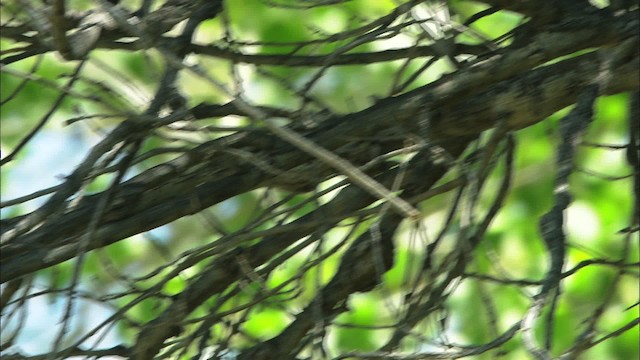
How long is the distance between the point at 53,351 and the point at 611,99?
247 cm

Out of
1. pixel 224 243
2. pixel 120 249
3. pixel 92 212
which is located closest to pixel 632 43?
pixel 224 243

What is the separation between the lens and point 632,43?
1.74 meters

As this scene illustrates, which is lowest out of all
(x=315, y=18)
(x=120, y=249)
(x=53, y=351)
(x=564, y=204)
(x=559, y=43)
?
(x=564, y=204)

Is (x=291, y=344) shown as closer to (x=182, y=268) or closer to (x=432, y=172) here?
(x=182, y=268)

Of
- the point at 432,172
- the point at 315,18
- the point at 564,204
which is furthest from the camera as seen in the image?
the point at 315,18

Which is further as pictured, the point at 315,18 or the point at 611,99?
the point at 611,99

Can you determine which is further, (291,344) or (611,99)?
(611,99)

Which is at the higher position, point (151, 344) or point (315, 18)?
point (315, 18)

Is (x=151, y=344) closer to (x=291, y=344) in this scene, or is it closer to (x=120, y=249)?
(x=291, y=344)

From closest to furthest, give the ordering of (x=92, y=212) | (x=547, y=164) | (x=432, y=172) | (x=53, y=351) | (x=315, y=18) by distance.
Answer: (x=53, y=351) → (x=92, y=212) → (x=432, y=172) → (x=315, y=18) → (x=547, y=164)

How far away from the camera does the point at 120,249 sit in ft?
→ 12.4

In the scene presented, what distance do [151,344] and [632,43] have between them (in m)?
0.96

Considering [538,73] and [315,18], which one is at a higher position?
[315,18]

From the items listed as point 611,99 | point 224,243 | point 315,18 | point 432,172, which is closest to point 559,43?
point 432,172
